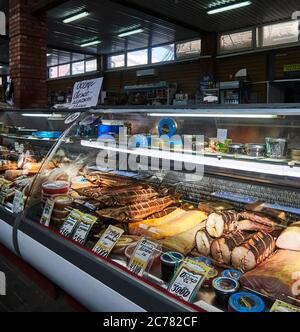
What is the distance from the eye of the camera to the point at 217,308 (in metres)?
1.46

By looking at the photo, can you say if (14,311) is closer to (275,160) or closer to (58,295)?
(58,295)

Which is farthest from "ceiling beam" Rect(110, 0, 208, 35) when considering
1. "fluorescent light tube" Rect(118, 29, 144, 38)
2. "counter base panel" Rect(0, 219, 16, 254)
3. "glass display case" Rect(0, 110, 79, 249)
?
"counter base panel" Rect(0, 219, 16, 254)

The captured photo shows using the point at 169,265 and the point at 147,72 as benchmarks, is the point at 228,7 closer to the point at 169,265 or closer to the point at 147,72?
the point at 147,72

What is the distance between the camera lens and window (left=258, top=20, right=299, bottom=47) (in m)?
8.84

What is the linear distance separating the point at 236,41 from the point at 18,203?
936 cm

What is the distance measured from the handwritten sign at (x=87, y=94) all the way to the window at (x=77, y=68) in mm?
14001

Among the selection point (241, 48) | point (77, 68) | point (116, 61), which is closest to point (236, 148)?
point (241, 48)

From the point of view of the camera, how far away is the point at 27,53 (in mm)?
6488

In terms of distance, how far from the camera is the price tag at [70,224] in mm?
2169

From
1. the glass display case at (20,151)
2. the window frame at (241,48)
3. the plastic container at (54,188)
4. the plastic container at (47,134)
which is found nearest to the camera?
the plastic container at (54,188)

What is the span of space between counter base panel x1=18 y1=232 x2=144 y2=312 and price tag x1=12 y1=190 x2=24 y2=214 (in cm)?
22

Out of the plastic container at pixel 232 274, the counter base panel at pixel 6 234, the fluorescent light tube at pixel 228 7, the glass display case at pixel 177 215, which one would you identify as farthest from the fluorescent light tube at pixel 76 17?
the plastic container at pixel 232 274

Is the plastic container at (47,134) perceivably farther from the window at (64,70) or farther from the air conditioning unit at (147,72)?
the window at (64,70)
